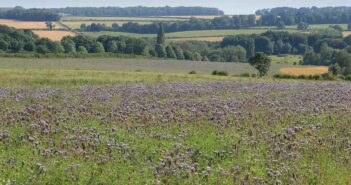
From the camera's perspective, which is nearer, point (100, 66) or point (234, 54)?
point (100, 66)

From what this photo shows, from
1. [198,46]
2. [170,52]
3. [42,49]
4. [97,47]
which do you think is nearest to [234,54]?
[198,46]

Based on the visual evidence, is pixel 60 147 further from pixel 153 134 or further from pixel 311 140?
pixel 311 140

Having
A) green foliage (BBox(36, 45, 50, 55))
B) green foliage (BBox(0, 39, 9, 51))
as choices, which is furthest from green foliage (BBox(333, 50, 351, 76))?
green foliage (BBox(0, 39, 9, 51))

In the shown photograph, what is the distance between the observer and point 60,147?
461 inches

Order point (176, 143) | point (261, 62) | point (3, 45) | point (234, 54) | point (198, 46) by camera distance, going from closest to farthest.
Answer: point (176, 143) < point (261, 62) < point (3, 45) < point (234, 54) < point (198, 46)

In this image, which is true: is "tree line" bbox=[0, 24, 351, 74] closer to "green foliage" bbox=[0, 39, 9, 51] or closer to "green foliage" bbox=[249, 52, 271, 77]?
"green foliage" bbox=[0, 39, 9, 51]

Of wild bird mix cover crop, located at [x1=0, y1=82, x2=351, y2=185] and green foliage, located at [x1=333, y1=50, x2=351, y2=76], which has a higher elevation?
wild bird mix cover crop, located at [x1=0, y1=82, x2=351, y2=185]

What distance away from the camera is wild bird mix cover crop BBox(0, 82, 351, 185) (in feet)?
32.2

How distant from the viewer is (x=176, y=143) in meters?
12.2

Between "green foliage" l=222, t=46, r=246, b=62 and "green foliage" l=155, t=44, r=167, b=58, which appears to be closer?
"green foliage" l=155, t=44, r=167, b=58

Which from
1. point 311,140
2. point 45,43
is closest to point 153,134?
point 311,140

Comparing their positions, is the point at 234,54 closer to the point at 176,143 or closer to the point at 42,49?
the point at 42,49

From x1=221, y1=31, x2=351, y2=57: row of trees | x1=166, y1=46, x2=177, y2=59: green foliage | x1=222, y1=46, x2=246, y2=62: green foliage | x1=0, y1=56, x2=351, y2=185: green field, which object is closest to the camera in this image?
x1=0, y1=56, x2=351, y2=185: green field

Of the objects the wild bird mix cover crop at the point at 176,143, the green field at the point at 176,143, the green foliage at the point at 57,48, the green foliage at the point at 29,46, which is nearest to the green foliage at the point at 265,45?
the green foliage at the point at 57,48
